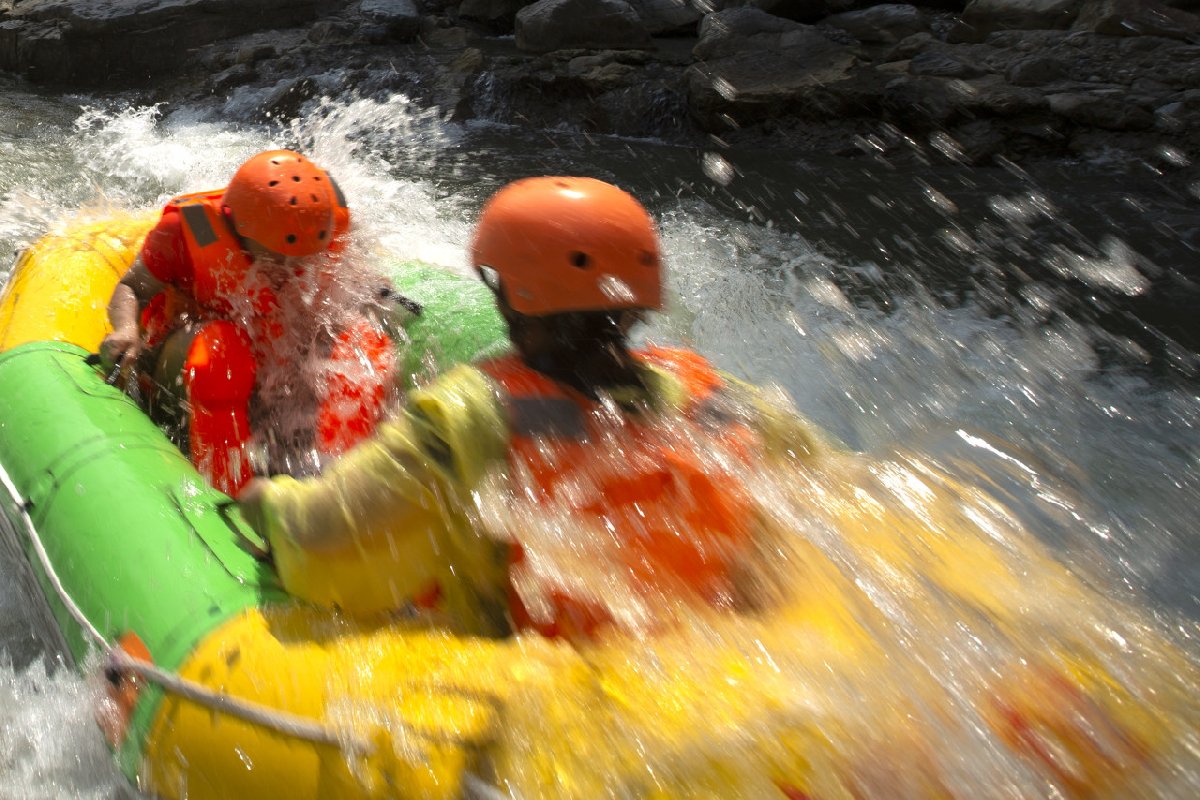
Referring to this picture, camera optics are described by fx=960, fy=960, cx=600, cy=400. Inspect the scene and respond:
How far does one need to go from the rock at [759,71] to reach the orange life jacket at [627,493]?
747 cm

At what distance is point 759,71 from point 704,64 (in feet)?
1.78

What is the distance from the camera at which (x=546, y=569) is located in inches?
68.2

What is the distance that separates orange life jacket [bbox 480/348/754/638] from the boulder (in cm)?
1164

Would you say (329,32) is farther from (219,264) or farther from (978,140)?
(219,264)

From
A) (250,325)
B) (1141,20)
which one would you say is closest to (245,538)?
(250,325)

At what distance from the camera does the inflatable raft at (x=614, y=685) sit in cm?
151

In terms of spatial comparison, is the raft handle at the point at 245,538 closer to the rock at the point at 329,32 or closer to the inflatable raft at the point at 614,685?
the inflatable raft at the point at 614,685

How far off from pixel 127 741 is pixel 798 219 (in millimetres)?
5594

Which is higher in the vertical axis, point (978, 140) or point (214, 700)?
point (214, 700)

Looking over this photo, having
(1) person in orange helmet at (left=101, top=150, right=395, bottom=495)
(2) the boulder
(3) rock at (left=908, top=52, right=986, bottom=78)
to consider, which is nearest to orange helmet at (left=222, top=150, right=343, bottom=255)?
(1) person in orange helmet at (left=101, top=150, right=395, bottom=495)

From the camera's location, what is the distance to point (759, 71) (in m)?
9.06

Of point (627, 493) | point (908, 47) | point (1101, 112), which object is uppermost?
point (627, 493)

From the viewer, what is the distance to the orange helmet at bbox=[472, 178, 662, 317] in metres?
1.76

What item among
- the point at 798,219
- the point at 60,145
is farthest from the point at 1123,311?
the point at 60,145
